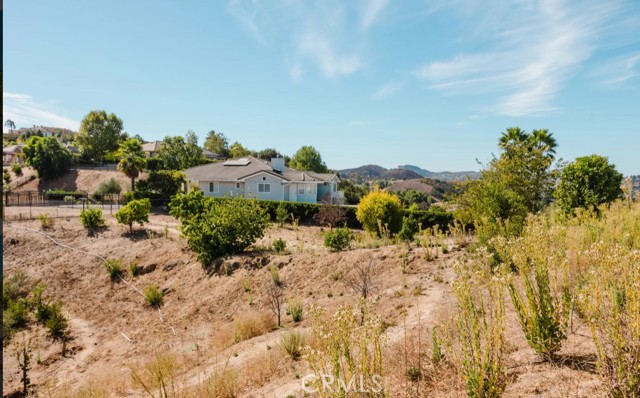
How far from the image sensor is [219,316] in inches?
557

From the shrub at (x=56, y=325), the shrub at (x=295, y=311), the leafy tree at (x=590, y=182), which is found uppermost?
the leafy tree at (x=590, y=182)

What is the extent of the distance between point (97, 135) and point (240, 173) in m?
43.1

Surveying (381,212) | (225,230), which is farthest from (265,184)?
(225,230)

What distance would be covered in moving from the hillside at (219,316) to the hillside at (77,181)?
3139cm

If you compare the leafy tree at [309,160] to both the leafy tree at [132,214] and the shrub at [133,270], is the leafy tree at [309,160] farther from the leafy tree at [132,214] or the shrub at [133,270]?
the shrub at [133,270]

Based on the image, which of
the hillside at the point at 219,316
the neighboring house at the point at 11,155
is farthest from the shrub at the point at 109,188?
the neighboring house at the point at 11,155

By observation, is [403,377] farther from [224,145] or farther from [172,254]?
[224,145]

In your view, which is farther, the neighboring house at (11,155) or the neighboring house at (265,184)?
the neighboring house at (11,155)

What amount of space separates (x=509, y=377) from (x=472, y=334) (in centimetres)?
133

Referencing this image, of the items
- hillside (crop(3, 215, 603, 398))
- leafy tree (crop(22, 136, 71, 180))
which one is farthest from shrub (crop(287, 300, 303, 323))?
leafy tree (crop(22, 136, 71, 180))

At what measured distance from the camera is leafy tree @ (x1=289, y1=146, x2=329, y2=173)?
2854 inches

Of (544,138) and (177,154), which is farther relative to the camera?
(177,154)
